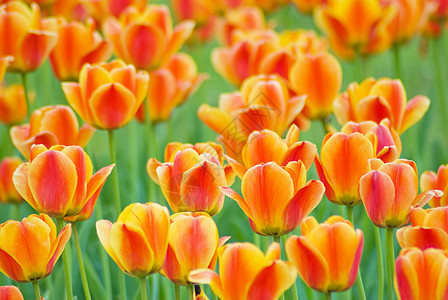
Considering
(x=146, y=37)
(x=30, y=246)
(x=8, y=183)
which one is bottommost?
(x=8, y=183)

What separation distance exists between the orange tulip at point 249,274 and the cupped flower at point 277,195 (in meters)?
0.14

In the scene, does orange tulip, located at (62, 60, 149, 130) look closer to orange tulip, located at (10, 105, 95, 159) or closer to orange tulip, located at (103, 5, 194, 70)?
orange tulip, located at (10, 105, 95, 159)

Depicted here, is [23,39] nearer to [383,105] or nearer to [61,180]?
[61,180]

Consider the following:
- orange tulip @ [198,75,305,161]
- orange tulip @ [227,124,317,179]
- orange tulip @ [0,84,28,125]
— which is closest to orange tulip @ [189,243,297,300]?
orange tulip @ [227,124,317,179]

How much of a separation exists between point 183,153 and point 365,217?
0.81 meters

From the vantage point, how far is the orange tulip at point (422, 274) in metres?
0.82

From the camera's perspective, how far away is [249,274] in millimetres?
857

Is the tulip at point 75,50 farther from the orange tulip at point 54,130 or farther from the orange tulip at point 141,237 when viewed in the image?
the orange tulip at point 141,237

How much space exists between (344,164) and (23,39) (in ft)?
3.06

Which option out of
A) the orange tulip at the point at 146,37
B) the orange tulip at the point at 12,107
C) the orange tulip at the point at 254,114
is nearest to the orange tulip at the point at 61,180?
the orange tulip at the point at 254,114

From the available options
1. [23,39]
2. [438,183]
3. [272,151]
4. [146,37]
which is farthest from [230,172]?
[23,39]

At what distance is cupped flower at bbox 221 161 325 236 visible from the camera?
3.23 ft

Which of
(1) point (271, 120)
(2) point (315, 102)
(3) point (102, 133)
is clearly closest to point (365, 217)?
Answer: (2) point (315, 102)

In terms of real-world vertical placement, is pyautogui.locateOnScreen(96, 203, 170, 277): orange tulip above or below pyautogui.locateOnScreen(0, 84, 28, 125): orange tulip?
above
